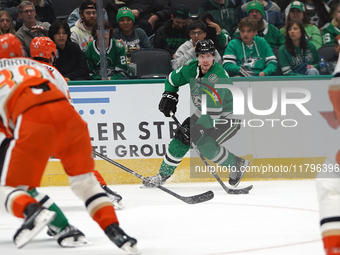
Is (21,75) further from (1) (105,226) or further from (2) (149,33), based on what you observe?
(2) (149,33)

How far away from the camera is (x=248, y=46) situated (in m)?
5.56

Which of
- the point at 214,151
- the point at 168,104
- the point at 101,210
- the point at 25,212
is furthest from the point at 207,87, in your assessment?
the point at 25,212

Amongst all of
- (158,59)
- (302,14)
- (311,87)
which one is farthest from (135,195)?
(302,14)

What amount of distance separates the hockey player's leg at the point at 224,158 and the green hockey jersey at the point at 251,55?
1.09 metres

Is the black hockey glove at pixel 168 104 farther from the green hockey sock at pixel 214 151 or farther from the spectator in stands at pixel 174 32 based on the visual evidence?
the spectator in stands at pixel 174 32

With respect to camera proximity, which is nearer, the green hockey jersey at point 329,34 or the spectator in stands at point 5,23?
the spectator in stands at point 5,23

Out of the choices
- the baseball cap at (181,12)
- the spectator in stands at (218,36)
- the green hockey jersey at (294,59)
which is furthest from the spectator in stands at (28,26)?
the green hockey jersey at (294,59)

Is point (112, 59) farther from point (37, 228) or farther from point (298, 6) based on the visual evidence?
point (37, 228)

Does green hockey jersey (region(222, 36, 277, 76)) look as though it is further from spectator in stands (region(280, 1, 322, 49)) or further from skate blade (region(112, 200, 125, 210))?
skate blade (region(112, 200, 125, 210))

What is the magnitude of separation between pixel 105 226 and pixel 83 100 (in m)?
2.79

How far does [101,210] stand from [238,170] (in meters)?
2.58

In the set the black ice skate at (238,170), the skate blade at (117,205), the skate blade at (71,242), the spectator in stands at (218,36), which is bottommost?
the black ice skate at (238,170)

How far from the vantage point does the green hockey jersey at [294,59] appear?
5.63 m

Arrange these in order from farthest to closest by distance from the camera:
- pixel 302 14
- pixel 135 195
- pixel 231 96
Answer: pixel 302 14 → pixel 231 96 → pixel 135 195
